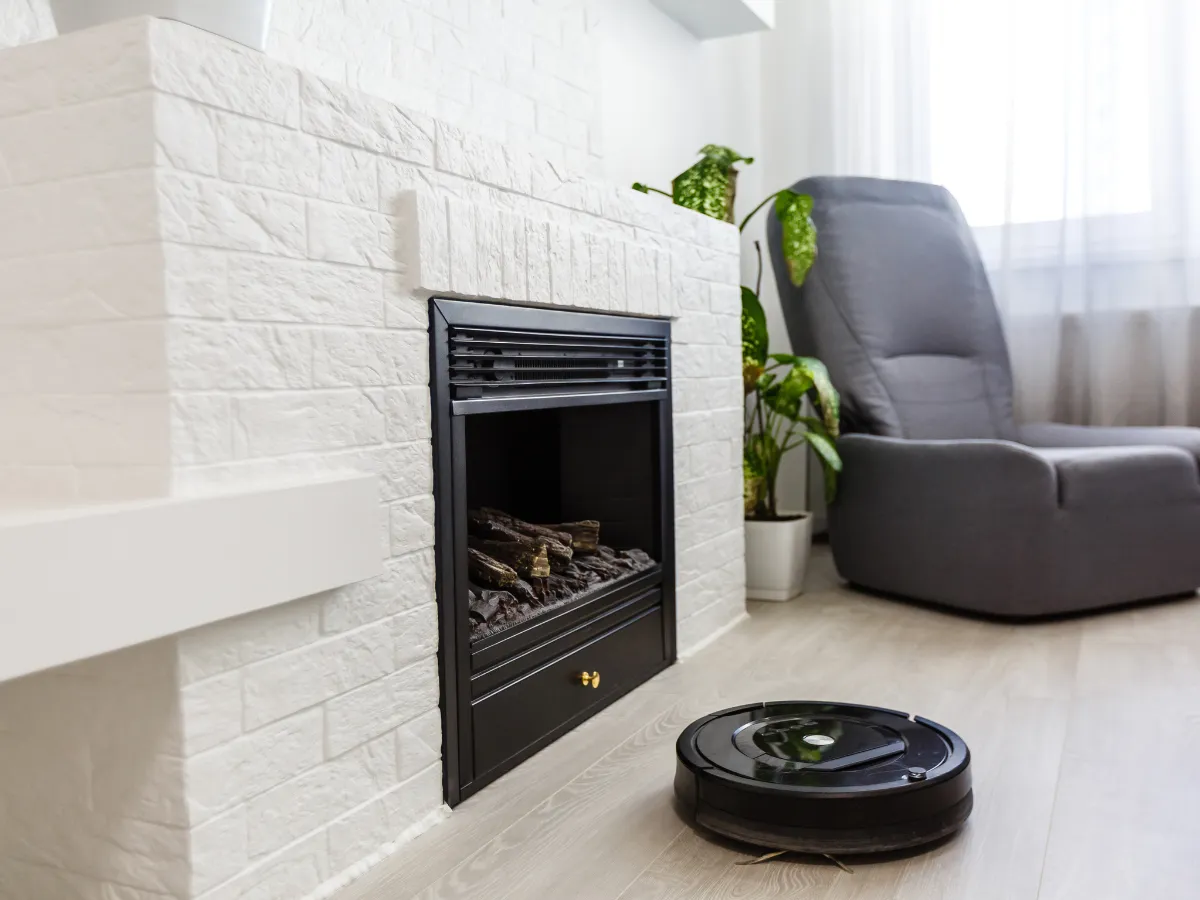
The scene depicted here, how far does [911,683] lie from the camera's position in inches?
88.2

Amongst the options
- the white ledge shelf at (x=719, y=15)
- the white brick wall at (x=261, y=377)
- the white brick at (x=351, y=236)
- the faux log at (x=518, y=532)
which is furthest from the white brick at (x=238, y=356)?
the white ledge shelf at (x=719, y=15)

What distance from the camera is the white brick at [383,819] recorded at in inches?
56.1

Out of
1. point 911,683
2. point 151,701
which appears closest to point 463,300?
point 151,701

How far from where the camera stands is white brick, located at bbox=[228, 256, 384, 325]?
1.28m

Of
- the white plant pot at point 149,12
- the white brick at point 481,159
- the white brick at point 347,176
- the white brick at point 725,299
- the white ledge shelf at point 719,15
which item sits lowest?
the white brick at point 725,299

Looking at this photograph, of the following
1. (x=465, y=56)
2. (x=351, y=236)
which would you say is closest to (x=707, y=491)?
(x=465, y=56)

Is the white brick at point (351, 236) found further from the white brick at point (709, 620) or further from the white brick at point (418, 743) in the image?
the white brick at point (709, 620)

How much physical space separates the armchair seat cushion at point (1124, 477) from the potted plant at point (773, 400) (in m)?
0.61

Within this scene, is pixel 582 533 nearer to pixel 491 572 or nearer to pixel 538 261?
pixel 491 572

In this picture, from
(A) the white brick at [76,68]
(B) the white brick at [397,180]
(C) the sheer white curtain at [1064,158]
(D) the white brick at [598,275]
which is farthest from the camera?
(C) the sheer white curtain at [1064,158]

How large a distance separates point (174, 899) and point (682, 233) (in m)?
1.79

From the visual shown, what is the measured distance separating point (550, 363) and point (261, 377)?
29.1 inches

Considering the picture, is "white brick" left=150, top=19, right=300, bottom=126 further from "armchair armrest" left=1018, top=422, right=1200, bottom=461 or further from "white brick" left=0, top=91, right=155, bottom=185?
"armchair armrest" left=1018, top=422, right=1200, bottom=461

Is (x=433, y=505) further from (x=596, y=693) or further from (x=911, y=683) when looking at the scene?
(x=911, y=683)
